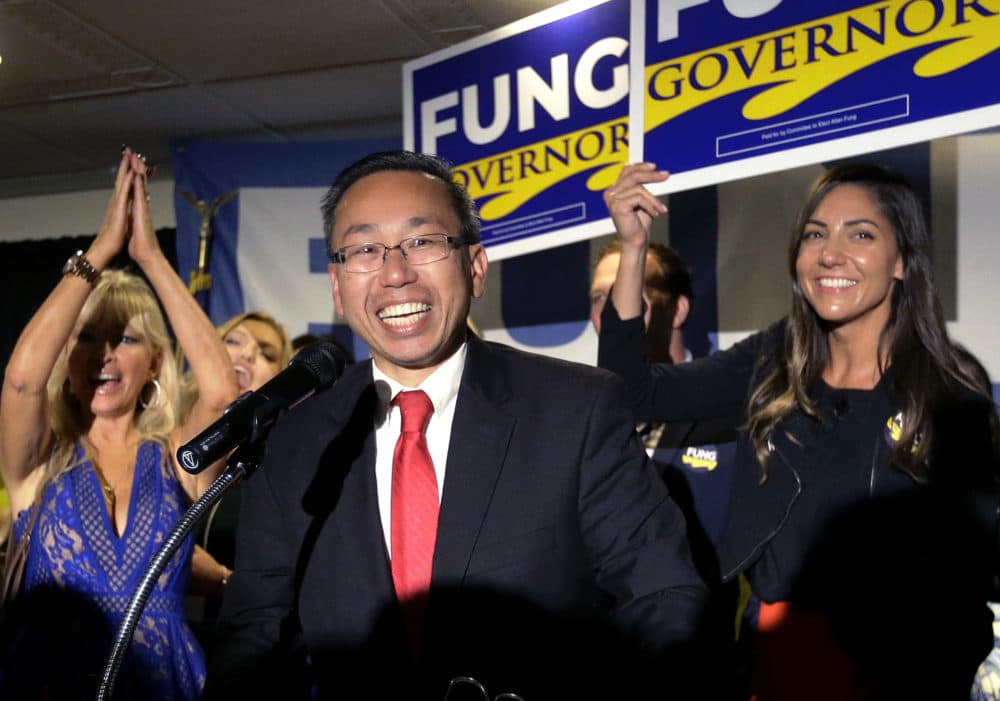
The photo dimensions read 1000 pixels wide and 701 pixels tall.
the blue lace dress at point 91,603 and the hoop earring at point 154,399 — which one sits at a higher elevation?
the hoop earring at point 154,399

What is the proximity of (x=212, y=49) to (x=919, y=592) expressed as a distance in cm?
351

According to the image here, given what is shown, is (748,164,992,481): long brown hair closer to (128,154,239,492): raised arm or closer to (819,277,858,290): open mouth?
(819,277,858,290): open mouth

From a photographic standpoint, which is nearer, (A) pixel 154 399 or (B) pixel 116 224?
(B) pixel 116 224

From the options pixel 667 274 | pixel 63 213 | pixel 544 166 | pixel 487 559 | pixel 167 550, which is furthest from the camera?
pixel 63 213

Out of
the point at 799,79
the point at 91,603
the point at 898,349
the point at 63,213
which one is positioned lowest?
the point at 91,603

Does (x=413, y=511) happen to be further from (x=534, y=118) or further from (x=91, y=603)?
(x=534, y=118)

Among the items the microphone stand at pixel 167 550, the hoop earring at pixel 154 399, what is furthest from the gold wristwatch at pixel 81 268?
the microphone stand at pixel 167 550

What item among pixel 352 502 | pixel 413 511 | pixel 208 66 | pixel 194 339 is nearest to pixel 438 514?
pixel 413 511

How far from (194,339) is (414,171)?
110 cm

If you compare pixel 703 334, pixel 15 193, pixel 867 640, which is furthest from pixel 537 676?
pixel 15 193

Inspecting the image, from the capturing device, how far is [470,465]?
5.34 feet

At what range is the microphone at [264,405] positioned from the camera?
47.3 inches

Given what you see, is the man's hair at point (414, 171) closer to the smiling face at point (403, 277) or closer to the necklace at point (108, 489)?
the smiling face at point (403, 277)

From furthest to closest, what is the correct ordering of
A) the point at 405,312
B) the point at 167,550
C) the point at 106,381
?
the point at 106,381, the point at 405,312, the point at 167,550
